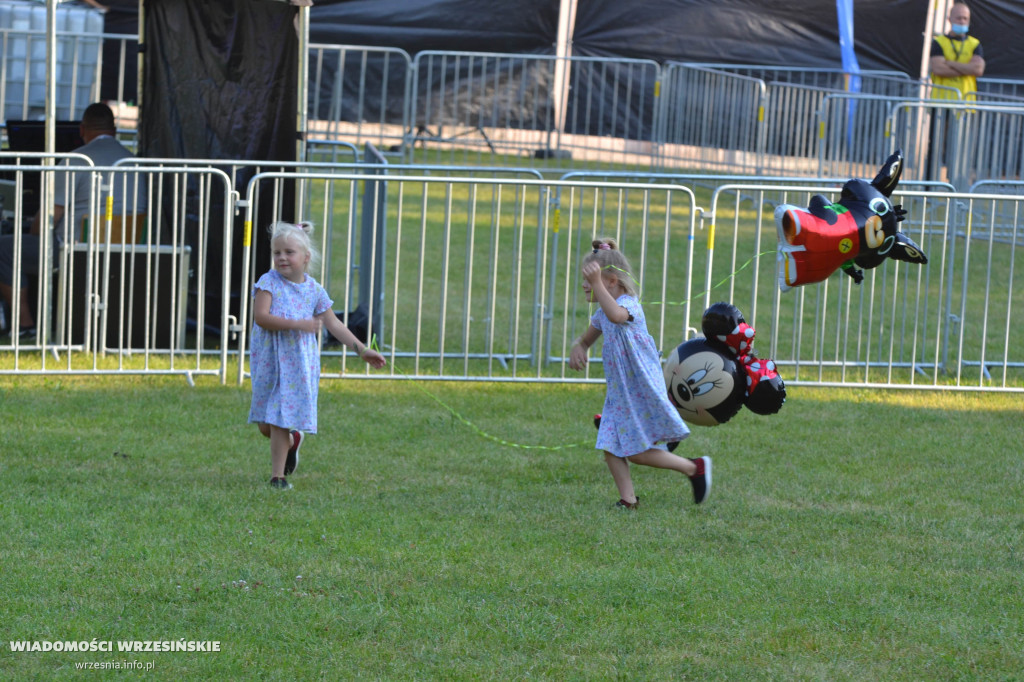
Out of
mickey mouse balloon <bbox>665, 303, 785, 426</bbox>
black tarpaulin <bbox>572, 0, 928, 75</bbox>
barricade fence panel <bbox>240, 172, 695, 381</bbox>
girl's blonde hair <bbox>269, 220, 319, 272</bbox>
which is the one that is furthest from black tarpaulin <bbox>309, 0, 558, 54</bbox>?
mickey mouse balloon <bbox>665, 303, 785, 426</bbox>

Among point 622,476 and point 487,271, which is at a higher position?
point 487,271

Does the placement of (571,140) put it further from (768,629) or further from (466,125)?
(768,629)

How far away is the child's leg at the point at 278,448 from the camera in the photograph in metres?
6.82

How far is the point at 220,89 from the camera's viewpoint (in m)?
10.0

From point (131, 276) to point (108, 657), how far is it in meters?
4.86

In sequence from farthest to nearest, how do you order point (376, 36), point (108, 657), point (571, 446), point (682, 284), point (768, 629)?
point (376, 36), point (682, 284), point (571, 446), point (768, 629), point (108, 657)

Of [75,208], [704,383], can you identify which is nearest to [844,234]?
[704,383]

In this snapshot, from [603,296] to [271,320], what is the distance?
64.7 inches

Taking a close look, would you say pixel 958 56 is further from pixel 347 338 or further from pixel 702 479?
pixel 347 338

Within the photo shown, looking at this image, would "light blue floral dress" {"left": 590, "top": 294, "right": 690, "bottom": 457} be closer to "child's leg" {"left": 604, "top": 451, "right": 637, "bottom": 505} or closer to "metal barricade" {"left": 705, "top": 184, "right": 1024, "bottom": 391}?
"child's leg" {"left": 604, "top": 451, "right": 637, "bottom": 505}

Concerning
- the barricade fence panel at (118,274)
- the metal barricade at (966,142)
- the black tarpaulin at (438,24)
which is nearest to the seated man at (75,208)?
the barricade fence panel at (118,274)

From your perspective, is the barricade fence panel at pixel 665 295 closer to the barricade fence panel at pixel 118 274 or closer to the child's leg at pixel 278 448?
the barricade fence panel at pixel 118 274

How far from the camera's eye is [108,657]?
4680 mm

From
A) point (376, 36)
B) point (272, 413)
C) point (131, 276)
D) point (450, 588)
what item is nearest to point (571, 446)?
point (272, 413)
